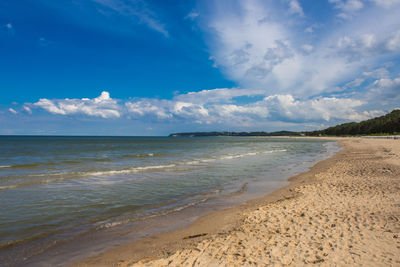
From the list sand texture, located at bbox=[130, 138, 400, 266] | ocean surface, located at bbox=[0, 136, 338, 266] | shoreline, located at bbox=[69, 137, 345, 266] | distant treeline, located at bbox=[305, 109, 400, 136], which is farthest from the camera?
distant treeline, located at bbox=[305, 109, 400, 136]

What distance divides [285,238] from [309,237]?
0.63 m

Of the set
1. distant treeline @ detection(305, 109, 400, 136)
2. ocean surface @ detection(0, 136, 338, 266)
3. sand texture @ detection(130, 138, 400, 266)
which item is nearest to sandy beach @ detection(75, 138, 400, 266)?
sand texture @ detection(130, 138, 400, 266)

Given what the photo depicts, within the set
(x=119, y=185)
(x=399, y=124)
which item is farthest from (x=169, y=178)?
(x=399, y=124)

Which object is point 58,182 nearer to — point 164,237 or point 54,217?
point 54,217

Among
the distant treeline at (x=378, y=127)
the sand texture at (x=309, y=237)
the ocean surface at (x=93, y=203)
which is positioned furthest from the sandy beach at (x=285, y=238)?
the distant treeline at (x=378, y=127)

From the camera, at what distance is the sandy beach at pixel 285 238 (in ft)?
17.6

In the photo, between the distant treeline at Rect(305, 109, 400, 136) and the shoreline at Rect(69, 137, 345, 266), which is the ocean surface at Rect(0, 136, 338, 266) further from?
the distant treeline at Rect(305, 109, 400, 136)

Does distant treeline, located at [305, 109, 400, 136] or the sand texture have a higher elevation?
distant treeline, located at [305, 109, 400, 136]

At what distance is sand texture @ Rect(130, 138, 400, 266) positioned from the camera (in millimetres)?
5309

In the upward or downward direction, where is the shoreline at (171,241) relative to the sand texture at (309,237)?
downward

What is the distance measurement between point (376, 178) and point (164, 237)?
13762 mm

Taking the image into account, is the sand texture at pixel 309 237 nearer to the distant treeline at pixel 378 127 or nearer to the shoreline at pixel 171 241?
the shoreline at pixel 171 241

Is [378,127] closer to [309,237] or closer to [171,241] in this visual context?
[309,237]

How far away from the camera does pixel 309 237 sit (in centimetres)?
640
